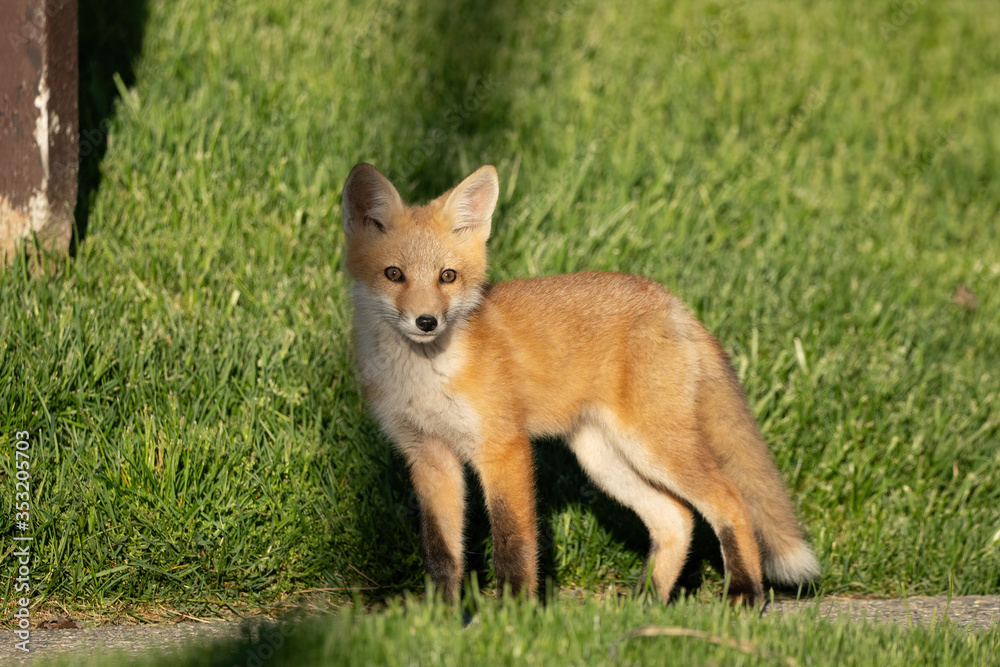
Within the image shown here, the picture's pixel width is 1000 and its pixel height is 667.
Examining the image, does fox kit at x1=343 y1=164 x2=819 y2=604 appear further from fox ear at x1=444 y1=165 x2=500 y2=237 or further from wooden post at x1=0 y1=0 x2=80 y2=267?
wooden post at x1=0 y1=0 x2=80 y2=267

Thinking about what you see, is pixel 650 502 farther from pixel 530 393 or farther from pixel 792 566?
pixel 530 393

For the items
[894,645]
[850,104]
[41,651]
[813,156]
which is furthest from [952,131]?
[41,651]

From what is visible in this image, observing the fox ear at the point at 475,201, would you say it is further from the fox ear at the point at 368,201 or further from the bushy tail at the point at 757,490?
the bushy tail at the point at 757,490

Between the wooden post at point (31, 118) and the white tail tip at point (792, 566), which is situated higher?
the wooden post at point (31, 118)

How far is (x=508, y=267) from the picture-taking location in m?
5.98

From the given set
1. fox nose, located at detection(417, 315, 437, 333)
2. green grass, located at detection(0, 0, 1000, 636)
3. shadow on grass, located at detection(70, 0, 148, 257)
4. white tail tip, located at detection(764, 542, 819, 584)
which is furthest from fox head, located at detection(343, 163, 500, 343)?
shadow on grass, located at detection(70, 0, 148, 257)

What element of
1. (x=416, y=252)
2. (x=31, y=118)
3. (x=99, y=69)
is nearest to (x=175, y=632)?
(x=416, y=252)

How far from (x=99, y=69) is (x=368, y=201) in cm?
376

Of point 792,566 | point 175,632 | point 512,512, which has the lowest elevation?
point 175,632

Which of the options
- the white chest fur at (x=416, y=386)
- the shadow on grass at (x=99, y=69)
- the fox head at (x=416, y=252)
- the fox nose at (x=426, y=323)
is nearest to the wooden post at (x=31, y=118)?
the shadow on grass at (x=99, y=69)

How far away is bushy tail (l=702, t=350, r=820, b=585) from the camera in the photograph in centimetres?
433

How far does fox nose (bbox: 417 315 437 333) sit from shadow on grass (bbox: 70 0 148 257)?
2.88 m

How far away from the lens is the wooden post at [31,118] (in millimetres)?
5176

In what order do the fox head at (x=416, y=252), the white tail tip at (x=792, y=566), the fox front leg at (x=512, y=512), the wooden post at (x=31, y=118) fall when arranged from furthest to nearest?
the wooden post at (x=31, y=118) < the white tail tip at (x=792, y=566) < the fox front leg at (x=512, y=512) < the fox head at (x=416, y=252)
